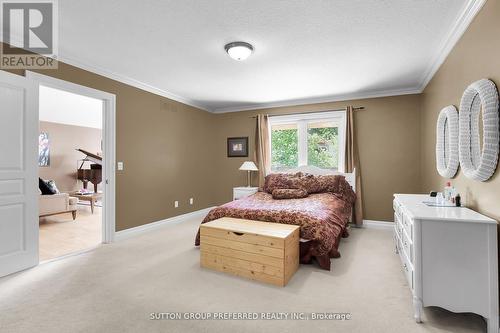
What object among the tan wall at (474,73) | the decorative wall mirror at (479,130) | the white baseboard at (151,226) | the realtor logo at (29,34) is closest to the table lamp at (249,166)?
the white baseboard at (151,226)

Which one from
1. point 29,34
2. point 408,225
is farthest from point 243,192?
point 29,34

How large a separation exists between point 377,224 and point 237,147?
3183 mm

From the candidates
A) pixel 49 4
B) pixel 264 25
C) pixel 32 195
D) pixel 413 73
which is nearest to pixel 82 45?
pixel 49 4

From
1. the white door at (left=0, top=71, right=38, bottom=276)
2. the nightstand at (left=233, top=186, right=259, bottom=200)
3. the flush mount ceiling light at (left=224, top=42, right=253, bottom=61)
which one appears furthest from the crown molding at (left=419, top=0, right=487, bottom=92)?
the white door at (left=0, top=71, right=38, bottom=276)

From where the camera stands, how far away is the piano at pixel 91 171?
23.1 feet

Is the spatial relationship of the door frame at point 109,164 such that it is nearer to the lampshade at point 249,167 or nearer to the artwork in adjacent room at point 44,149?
the lampshade at point 249,167

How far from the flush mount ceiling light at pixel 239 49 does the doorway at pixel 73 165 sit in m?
1.99

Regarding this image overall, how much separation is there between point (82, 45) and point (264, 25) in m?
2.03

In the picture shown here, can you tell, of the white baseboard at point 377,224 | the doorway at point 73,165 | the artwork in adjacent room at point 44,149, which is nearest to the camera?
the doorway at point 73,165

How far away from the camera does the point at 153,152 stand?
171 inches

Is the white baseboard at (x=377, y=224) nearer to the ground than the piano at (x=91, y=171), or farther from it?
nearer to the ground

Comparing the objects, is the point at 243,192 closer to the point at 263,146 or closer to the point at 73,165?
the point at 263,146

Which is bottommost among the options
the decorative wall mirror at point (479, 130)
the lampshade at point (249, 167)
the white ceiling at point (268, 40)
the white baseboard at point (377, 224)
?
the white baseboard at point (377, 224)

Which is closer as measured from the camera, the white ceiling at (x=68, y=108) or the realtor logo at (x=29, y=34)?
the realtor logo at (x=29, y=34)
